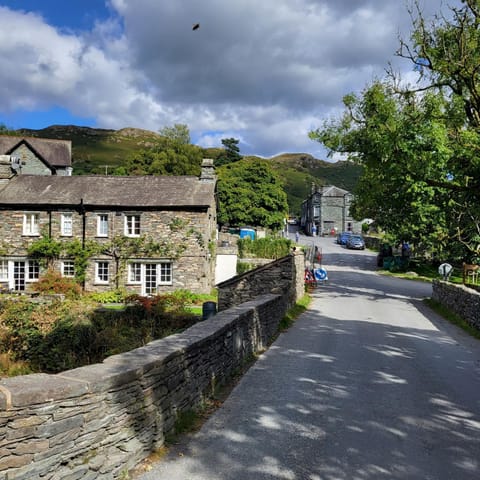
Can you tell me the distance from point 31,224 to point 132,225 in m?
6.53

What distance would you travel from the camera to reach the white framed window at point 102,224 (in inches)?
1273

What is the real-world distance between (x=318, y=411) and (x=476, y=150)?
13777 mm

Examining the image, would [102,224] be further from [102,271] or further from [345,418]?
[345,418]

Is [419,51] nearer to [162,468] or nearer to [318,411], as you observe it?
[318,411]

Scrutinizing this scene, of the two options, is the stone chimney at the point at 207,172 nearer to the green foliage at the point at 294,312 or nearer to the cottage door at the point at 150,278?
the cottage door at the point at 150,278

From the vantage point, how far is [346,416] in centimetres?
765

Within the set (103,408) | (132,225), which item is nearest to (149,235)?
(132,225)

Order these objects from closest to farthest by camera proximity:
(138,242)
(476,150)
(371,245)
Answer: (476,150) → (138,242) → (371,245)

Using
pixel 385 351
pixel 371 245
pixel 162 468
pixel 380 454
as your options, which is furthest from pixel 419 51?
pixel 371 245

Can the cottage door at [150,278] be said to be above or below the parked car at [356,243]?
below

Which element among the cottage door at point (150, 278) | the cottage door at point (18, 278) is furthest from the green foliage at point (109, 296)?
the cottage door at point (18, 278)

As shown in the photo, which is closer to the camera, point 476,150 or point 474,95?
point 476,150

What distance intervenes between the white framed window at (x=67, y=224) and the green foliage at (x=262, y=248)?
17.5 metres

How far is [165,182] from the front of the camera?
33.9m
